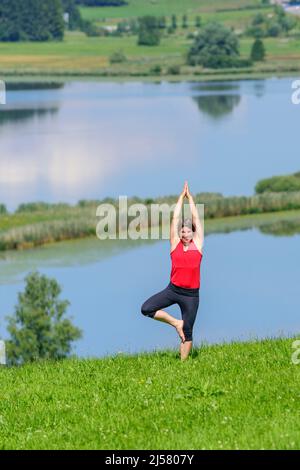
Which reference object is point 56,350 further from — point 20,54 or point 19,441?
point 20,54

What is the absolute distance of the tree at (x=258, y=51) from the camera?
427ft

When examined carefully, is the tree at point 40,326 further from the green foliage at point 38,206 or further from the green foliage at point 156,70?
the green foliage at point 156,70

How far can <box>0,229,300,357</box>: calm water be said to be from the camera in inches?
1275

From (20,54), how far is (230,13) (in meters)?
40.2

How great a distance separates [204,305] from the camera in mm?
40844

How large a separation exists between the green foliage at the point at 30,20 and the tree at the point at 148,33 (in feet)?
30.9

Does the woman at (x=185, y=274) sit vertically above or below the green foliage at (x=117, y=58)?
below

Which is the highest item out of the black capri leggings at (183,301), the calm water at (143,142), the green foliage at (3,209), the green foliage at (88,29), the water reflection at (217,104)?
the green foliage at (88,29)

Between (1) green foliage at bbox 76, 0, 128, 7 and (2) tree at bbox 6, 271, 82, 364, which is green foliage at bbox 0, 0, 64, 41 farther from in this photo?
(2) tree at bbox 6, 271, 82, 364

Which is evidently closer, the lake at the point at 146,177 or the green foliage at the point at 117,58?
the lake at the point at 146,177

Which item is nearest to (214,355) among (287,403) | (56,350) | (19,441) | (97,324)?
(287,403)

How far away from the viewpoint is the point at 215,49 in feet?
421

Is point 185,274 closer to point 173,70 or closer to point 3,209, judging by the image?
point 3,209

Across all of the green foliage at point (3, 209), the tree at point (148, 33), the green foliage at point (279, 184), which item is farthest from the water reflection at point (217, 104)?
the tree at point (148, 33)
